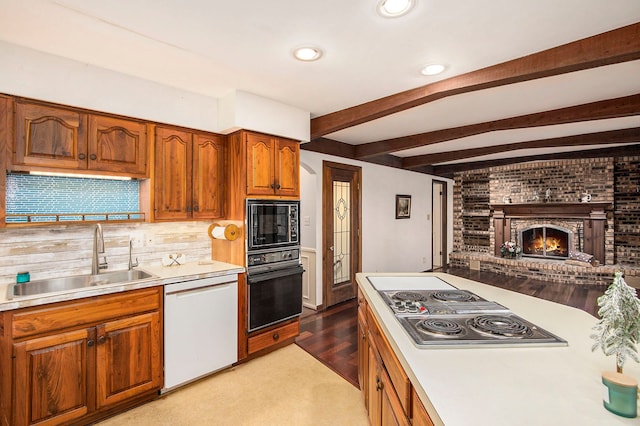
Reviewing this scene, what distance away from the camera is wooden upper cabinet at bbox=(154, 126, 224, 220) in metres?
2.71

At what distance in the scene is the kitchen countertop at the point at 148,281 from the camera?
6.11ft

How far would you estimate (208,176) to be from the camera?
9.89ft

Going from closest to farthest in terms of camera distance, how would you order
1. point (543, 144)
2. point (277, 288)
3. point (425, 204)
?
point (277, 288) → point (543, 144) → point (425, 204)

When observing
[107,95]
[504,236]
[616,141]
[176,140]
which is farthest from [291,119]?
[504,236]

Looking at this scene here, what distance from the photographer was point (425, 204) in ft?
22.9

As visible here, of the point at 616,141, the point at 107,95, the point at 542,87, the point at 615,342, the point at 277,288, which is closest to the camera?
the point at 615,342

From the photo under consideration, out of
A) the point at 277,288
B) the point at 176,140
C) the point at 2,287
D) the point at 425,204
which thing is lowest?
the point at 277,288

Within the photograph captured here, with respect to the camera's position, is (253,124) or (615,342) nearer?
(615,342)

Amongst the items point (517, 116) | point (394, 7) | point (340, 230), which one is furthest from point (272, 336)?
point (517, 116)

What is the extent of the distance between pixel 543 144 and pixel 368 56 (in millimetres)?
4057

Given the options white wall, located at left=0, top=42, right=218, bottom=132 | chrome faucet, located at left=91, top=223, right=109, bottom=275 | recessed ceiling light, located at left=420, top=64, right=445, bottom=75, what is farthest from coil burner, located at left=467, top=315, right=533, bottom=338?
white wall, located at left=0, top=42, right=218, bottom=132

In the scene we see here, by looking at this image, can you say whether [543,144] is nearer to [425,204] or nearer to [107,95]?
[425,204]

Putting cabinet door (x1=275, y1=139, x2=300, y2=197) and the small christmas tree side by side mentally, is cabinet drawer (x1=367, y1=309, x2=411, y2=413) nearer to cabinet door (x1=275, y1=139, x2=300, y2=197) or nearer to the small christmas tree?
the small christmas tree

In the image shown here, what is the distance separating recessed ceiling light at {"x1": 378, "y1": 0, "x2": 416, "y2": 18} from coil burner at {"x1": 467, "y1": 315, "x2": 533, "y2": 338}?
1.61m
